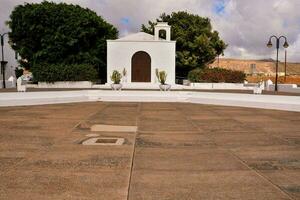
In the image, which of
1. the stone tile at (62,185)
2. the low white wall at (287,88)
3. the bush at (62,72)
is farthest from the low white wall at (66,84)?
the stone tile at (62,185)

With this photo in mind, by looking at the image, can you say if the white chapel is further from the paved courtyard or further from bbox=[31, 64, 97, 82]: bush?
the paved courtyard

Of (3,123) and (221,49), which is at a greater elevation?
(221,49)

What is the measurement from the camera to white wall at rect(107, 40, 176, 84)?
42719 mm

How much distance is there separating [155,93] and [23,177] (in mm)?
18284

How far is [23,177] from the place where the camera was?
5.93 meters

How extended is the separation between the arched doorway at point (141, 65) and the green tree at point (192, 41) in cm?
824

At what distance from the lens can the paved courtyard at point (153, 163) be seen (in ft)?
17.5

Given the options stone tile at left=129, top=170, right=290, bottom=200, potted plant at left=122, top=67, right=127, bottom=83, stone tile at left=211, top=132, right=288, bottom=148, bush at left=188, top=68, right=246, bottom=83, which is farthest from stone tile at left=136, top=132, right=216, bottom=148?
bush at left=188, top=68, right=246, bottom=83

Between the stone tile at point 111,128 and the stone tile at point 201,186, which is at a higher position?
the stone tile at point 201,186

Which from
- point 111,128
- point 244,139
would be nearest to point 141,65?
point 111,128

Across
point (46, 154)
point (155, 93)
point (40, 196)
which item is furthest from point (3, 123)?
point (155, 93)

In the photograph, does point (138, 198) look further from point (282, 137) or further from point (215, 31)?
point (215, 31)

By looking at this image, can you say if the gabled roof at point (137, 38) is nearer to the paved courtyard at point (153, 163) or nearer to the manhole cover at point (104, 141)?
the paved courtyard at point (153, 163)

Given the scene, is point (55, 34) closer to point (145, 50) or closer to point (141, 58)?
point (141, 58)
